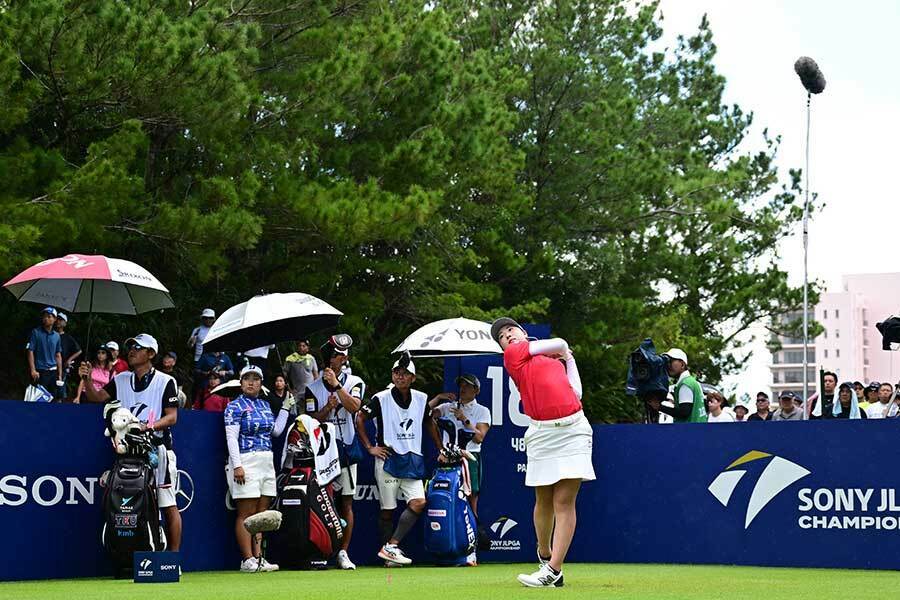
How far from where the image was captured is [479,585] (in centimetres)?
1076

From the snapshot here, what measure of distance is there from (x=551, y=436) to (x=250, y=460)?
152 inches

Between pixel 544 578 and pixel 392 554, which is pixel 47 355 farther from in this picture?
pixel 544 578

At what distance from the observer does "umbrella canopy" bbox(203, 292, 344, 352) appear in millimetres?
14242

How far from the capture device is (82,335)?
2167 cm

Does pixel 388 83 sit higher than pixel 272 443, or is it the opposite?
pixel 388 83

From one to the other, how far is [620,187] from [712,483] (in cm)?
2101

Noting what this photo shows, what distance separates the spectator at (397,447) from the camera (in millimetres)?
14305

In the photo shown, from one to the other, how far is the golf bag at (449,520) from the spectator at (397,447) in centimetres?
21

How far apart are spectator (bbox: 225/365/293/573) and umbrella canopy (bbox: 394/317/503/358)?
2.64 meters

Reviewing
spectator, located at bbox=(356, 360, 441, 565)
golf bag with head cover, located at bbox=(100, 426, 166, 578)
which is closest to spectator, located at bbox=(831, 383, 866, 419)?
spectator, located at bbox=(356, 360, 441, 565)

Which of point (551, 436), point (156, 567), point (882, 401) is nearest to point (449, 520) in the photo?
point (156, 567)

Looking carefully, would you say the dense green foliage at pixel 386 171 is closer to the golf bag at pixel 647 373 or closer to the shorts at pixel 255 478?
the shorts at pixel 255 478

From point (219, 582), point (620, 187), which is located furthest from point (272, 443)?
point (620, 187)

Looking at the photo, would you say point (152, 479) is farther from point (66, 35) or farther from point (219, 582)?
point (66, 35)
